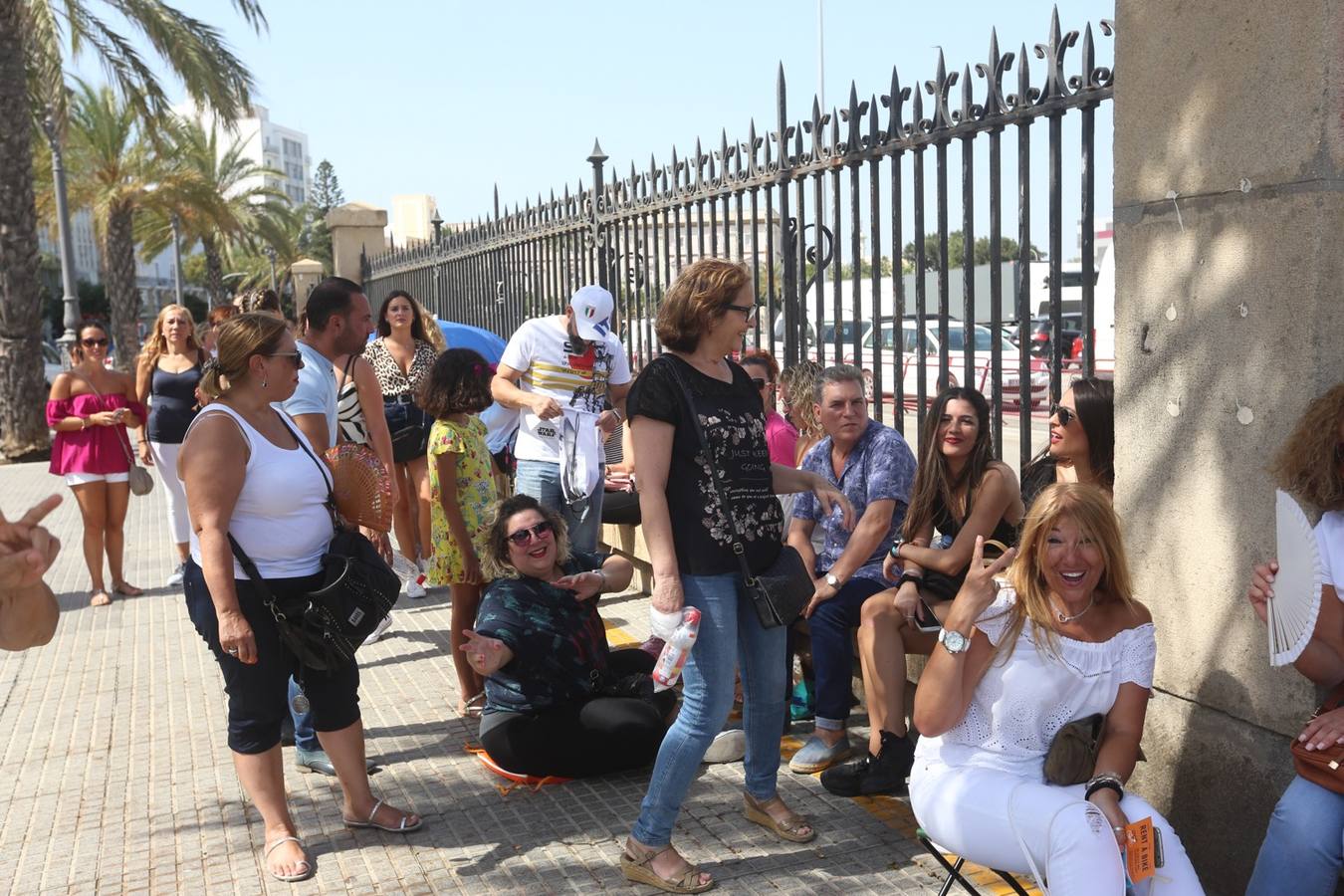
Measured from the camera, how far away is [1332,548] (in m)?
3.19

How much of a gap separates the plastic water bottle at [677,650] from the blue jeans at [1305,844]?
1591 millimetres

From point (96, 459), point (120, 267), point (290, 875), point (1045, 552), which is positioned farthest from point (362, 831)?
point (120, 267)

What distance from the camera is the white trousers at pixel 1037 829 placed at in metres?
2.90

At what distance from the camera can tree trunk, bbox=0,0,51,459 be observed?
15.9m

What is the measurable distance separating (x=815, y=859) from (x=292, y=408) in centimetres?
273

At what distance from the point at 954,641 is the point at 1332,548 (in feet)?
3.20

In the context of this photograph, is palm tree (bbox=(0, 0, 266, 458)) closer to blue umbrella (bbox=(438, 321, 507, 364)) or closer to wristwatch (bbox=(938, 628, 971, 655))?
blue umbrella (bbox=(438, 321, 507, 364))

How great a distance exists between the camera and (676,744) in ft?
12.5

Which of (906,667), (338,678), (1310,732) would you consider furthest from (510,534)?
(1310,732)

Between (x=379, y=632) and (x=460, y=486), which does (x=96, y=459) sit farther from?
(x=460, y=486)

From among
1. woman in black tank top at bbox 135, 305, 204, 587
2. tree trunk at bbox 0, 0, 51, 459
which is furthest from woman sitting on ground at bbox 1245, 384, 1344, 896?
tree trunk at bbox 0, 0, 51, 459

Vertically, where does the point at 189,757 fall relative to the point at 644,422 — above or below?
below

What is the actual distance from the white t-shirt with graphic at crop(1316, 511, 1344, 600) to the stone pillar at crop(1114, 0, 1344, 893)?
18 cm

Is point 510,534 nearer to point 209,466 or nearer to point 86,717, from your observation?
point 209,466
